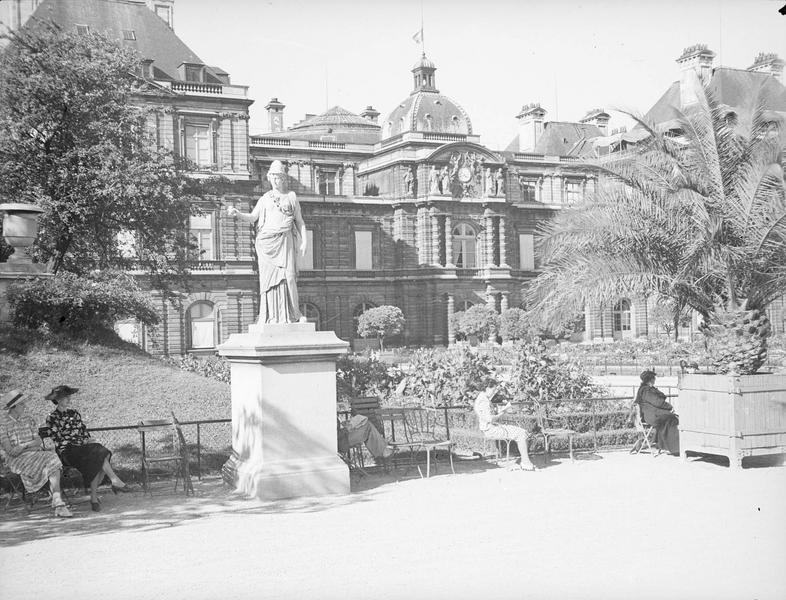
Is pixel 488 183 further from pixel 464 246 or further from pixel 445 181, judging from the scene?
pixel 464 246

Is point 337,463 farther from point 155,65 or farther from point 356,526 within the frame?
point 155,65

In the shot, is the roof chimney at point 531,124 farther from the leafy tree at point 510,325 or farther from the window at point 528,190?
the leafy tree at point 510,325

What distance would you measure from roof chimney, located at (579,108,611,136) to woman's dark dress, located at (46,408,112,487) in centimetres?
5899

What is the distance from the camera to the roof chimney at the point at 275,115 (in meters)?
63.6

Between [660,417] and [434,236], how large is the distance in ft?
127

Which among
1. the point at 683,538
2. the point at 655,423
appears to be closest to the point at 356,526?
the point at 683,538

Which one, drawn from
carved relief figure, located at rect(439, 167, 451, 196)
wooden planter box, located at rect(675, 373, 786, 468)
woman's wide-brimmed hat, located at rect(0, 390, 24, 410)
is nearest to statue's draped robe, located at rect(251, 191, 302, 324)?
woman's wide-brimmed hat, located at rect(0, 390, 24, 410)

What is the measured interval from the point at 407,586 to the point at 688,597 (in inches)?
76.3

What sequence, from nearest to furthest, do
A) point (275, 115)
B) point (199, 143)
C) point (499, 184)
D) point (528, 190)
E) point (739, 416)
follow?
point (739, 416)
point (199, 143)
point (499, 184)
point (528, 190)
point (275, 115)

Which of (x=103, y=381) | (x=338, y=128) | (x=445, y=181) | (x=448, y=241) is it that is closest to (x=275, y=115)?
(x=338, y=128)

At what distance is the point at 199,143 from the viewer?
41281 mm

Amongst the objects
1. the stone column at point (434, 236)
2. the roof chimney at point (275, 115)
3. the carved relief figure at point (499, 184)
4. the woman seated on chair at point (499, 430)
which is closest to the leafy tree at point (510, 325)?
the stone column at point (434, 236)

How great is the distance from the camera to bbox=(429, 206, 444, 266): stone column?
50500 mm

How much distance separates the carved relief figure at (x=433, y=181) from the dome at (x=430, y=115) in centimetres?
308
